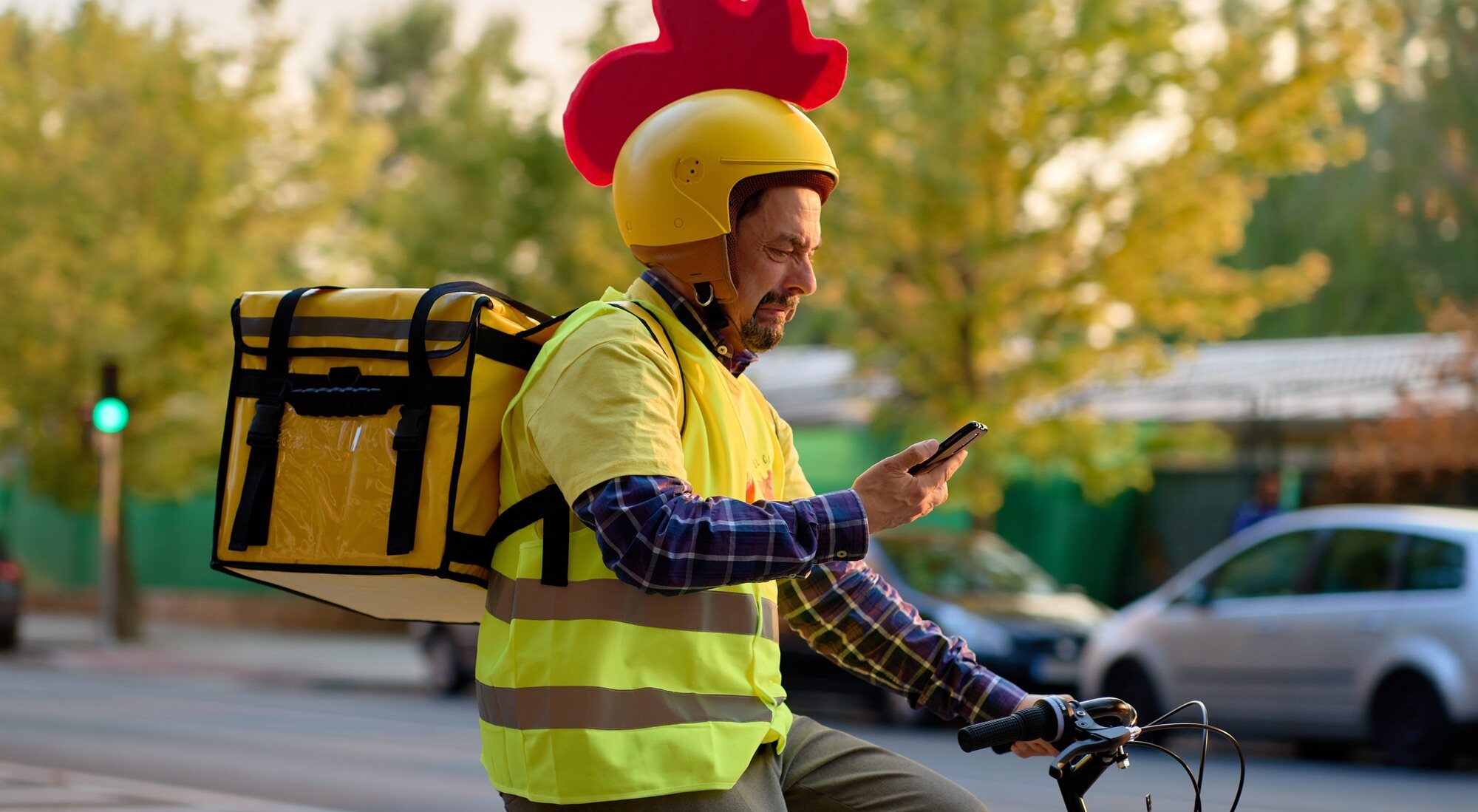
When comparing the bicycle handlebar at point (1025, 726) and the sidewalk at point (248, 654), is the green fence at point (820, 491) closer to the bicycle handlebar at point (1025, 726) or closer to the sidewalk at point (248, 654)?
the sidewalk at point (248, 654)

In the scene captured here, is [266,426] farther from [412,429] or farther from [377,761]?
[377,761]

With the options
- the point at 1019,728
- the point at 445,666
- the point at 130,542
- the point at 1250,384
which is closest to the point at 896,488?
the point at 1019,728

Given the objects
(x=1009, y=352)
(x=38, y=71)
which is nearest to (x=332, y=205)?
(x=38, y=71)

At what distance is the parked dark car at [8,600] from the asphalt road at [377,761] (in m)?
6.10

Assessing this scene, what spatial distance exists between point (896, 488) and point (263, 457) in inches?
35.8

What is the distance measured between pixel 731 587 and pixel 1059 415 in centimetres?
1522

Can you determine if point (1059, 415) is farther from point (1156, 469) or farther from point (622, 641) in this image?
point (622, 641)

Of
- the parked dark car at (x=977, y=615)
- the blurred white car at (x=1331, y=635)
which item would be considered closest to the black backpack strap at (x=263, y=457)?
the blurred white car at (x=1331, y=635)

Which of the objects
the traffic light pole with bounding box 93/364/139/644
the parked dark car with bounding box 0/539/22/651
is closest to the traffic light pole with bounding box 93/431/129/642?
the traffic light pole with bounding box 93/364/139/644

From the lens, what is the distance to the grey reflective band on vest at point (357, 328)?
2.63 meters

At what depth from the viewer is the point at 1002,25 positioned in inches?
654

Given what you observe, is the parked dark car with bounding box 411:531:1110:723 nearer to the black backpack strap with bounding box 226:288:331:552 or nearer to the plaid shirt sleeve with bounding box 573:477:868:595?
the black backpack strap with bounding box 226:288:331:552

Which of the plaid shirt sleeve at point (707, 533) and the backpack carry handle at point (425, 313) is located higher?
the backpack carry handle at point (425, 313)

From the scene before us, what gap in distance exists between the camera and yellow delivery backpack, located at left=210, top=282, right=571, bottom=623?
2557mm
